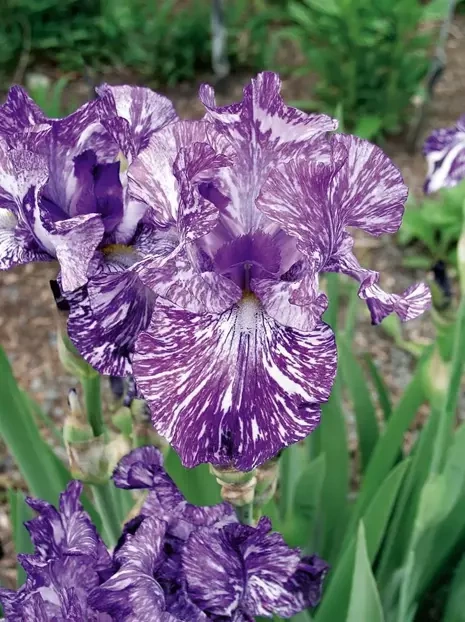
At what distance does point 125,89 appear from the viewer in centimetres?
67

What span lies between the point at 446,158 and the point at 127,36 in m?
2.48

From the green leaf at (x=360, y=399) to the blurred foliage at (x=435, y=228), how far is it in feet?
3.59

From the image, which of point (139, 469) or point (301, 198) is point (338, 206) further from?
point (139, 469)

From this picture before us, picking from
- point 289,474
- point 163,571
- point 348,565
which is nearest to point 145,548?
point 163,571

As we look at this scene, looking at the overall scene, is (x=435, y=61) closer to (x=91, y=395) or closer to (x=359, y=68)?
(x=359, y=68)

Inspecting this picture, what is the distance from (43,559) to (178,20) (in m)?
3.06

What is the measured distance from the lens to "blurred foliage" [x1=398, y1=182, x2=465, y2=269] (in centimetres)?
239

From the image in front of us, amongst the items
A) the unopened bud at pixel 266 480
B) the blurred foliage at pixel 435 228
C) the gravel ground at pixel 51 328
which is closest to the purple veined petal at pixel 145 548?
the unopened bud at pixel 266 480

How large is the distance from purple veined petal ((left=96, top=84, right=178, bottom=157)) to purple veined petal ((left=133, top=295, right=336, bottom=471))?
182 mm

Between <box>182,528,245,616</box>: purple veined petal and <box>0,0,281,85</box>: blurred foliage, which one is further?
<box>0,0,281,85</box>: blurred foliage

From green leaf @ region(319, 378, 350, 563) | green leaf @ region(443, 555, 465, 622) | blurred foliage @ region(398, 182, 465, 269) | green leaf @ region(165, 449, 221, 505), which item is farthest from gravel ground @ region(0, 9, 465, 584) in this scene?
green leaf @ region(165, 449, 221, 505)

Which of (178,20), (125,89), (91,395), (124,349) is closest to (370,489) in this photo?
(91,395)

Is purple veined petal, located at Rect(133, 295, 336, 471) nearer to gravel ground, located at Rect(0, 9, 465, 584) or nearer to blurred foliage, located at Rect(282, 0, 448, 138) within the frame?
gravel ground, located at Rect(0, 9, 465, 584)

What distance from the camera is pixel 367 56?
9.41 feet
